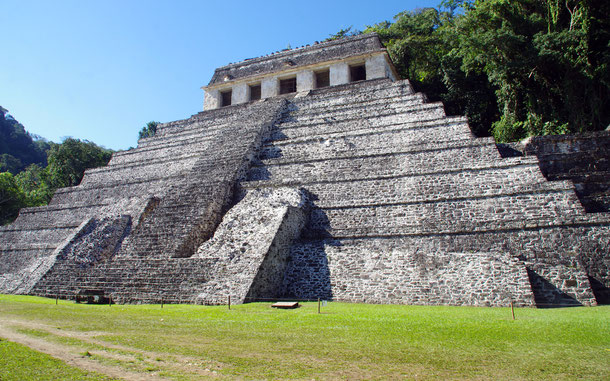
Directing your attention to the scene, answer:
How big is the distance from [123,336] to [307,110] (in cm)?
1386

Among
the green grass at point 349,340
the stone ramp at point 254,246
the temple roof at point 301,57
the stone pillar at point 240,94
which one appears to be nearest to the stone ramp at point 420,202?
the stone ramp at point 254,246

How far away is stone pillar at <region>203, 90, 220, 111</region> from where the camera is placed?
76.0 feet

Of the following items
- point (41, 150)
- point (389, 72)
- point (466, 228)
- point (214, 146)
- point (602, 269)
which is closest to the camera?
point (602, 269)

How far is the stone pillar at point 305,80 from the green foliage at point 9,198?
628 inches

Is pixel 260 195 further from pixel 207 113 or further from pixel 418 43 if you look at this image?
pixel 418 43

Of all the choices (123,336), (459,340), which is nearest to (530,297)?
(459,340)

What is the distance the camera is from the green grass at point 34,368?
3.15 meters

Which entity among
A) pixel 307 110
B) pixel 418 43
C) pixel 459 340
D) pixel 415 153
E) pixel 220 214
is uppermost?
pixel 418 43

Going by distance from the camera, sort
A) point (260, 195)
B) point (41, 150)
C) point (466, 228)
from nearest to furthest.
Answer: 1. point (466, 228)
2. point (260, 195)
3. point (41, 150)

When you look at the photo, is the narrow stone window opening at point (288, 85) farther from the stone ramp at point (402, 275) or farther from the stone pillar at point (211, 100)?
the stone ramp at point (402, 275)

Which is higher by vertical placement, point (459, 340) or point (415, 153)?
point (415, 153)

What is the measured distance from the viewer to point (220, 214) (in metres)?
11.0

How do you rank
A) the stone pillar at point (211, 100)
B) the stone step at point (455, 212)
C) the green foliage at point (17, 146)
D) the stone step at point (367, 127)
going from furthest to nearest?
the green foliage at point (17, 146), the stone pillar at point (211, 100), the stone step at point (367, 127), the stone step at point (455, 212)

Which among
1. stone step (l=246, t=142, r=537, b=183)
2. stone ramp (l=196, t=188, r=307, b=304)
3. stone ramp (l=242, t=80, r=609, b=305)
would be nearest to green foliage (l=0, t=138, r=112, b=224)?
stone ramp (l=242, t=80, r=609, b=305)
